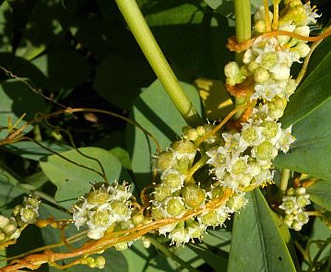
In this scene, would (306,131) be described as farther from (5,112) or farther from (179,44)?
(5,112)

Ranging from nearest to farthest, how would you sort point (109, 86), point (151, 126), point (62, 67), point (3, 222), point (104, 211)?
point (104, 211), point (3, 222), point (151, 126), point (109, 86), point (62, 67)

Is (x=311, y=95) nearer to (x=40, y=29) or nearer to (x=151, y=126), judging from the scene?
(x=151, y=126)

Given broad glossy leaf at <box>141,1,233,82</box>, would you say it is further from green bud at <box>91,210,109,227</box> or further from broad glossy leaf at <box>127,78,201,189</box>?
green bud at <box>91,210,109,227</box>

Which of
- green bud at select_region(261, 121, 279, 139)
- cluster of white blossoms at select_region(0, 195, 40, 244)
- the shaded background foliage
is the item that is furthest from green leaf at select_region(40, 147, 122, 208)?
green bud at select_region(261, 121, 279, 139)

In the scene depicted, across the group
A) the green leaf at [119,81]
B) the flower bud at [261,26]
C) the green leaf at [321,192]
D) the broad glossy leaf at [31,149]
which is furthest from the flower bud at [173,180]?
the green leaf at [119,81]

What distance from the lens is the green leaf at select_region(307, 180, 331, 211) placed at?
1.58 meters

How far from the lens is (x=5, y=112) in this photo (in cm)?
189

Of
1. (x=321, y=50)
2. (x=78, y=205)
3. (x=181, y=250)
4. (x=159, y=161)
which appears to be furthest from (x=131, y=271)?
(x=321, y=50)

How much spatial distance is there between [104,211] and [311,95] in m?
0.51

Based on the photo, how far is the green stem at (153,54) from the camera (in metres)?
1.16

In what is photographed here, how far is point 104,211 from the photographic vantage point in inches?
53.9

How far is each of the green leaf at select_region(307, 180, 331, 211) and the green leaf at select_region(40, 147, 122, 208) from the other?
53 centimetres

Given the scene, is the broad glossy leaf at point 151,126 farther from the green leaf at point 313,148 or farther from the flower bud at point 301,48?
the flower bud at point 301,48

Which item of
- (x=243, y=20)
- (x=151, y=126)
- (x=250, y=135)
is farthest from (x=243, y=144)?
(x=151, y=126)
